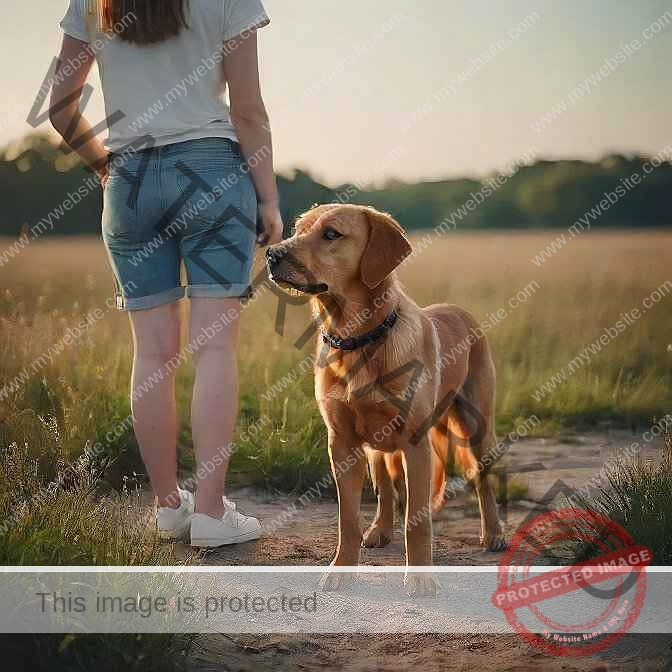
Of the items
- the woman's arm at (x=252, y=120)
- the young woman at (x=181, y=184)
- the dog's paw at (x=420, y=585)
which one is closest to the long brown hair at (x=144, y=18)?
the young woman at (x=181, y=184)

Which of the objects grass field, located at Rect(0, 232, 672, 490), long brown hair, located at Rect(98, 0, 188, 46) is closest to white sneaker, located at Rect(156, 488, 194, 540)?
grass field, located at Rect(0, 232, 672, 490)

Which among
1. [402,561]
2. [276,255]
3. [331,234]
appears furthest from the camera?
[402,561]

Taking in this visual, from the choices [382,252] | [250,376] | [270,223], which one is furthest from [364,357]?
[250,376]

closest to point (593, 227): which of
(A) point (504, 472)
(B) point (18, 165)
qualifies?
(A) point (504, 472)

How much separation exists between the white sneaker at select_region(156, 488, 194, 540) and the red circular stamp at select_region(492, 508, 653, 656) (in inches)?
46.2

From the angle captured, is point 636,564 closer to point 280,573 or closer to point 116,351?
point 280,573

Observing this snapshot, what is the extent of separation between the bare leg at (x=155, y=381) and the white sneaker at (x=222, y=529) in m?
0.26

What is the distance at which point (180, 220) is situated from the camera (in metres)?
3.09

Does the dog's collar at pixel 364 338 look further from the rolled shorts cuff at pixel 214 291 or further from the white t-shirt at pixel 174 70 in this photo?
the white t-shirt at pixel 174 70

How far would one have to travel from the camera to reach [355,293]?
3.05 meters

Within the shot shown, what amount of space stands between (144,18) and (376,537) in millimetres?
2076

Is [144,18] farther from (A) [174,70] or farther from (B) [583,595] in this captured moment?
(B) [583,595]

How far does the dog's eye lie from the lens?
3010 mm

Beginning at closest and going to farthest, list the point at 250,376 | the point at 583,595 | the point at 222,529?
the point at 583,595, the point at 222,529, the point at 250,376
